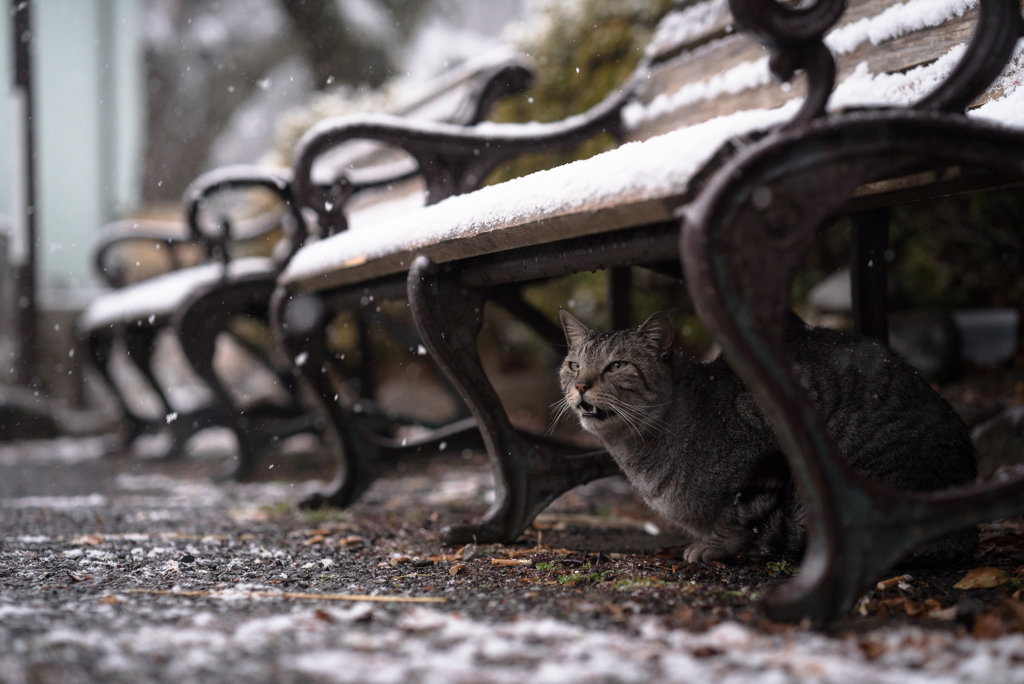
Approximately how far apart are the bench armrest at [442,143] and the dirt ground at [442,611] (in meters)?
1.08

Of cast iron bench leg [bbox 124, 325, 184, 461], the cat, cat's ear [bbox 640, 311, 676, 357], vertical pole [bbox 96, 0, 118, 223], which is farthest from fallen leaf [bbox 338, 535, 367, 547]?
vertical pole [bbox 96, 0, 118, 223]

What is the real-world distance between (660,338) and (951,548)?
2.45ft

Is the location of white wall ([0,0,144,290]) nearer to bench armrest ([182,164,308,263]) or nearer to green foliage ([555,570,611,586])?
bench armrest ([182,164,308,263])

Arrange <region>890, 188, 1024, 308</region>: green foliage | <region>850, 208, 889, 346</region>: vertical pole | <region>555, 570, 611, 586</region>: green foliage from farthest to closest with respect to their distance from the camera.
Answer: <region>890, 188, 1024, 308</region>: green foliage
<region>850, 208, 889, 346</region>: vertical pole
<region>555, 570, 611, 586</region>: green foliage

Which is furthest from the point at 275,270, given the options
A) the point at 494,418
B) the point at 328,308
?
the point at 494,418

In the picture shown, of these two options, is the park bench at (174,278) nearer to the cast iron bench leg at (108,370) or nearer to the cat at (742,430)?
the cast iron bench leg at (108,370)

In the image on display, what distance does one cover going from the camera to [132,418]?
4926mm

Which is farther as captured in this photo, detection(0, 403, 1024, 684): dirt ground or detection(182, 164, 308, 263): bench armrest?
detection(182, 164, 308, 263): bench armrest

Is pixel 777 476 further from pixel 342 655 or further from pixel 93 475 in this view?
pixel 93 475

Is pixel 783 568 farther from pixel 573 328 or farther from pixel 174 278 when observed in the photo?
pixel 174 278

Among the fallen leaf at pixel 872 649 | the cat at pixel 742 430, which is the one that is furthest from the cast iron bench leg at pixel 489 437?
the fallen leaf at pixel 872 649

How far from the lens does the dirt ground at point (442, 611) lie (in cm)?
105

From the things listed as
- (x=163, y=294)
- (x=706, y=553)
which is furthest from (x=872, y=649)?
(x=163, y=294)

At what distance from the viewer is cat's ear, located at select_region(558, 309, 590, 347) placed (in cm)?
207
